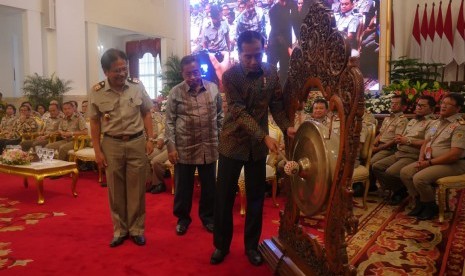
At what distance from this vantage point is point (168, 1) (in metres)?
10.9

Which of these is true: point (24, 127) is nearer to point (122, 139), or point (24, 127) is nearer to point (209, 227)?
point (122, 139)

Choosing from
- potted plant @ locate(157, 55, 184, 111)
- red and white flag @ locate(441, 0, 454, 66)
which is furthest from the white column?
red and white flag @ locate(441, 0, 454, 66)

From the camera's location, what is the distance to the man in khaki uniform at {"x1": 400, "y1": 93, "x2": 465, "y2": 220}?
3428mm

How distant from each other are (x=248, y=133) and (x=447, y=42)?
6.27 m

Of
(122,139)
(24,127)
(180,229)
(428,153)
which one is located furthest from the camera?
(24,127)

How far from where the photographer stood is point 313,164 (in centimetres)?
187

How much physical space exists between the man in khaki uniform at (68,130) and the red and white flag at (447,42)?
620 cm

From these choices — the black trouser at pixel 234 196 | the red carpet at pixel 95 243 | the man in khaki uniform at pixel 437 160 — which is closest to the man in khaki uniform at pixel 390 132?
the man in khaki uniform at pixel 437 160

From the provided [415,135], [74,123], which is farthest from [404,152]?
[74,123]

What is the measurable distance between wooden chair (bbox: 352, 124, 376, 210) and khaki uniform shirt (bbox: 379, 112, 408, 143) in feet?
1.60

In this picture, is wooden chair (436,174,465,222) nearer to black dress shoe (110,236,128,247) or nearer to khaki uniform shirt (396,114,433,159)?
khaki uniform shirt (396,114,433,159)

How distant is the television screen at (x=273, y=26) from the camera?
744cm

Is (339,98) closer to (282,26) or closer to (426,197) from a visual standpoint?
(426,197)

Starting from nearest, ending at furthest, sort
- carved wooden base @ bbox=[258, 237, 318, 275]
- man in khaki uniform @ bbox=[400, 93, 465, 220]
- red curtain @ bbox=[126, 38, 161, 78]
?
carved wooden base @ bbox=[258, 237, 318, 275] < man in khaki uniform @ bbox=[400, 93, 465, 220] < red curtain @ bbox=[126, 38, 161, 78]
